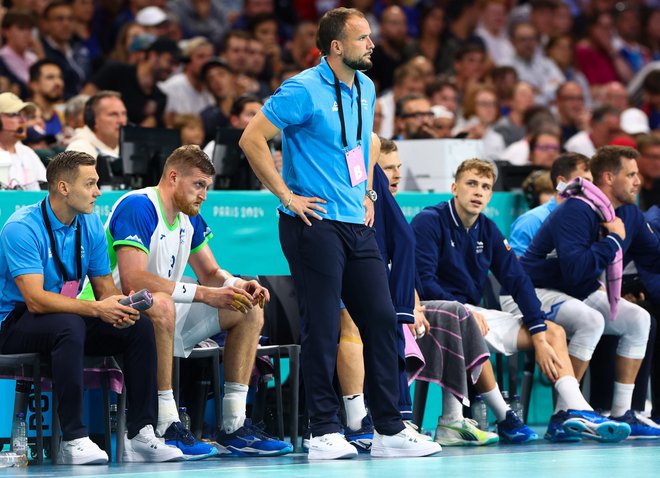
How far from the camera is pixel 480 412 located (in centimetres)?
852

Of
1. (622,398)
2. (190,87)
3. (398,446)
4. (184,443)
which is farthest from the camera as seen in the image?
(190,87)

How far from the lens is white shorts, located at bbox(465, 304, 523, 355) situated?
8.54 meters

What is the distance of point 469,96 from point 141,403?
7065 millimetres

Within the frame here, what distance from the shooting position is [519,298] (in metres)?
8.47

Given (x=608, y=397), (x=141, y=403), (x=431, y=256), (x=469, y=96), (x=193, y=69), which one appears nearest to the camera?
(x=141, y=403)

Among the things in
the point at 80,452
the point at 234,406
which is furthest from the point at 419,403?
the point at 80,452

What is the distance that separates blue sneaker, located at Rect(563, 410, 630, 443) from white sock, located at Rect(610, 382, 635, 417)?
0.60 meters

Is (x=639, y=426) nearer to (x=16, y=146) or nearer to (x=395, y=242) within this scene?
(x=395, y=242)

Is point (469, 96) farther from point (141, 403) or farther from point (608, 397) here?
point (141, 403)

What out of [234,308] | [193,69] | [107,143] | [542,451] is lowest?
[542,451]

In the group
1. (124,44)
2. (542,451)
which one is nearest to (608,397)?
(542,451)

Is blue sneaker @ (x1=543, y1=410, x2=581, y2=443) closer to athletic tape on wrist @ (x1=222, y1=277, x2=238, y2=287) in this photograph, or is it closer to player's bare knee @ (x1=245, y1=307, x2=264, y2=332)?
player's bare knee @ (x1=245, y1=307, x2=264, y2=332)

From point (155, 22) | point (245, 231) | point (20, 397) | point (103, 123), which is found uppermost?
point (155, 22)

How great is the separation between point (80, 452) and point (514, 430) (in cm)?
261
